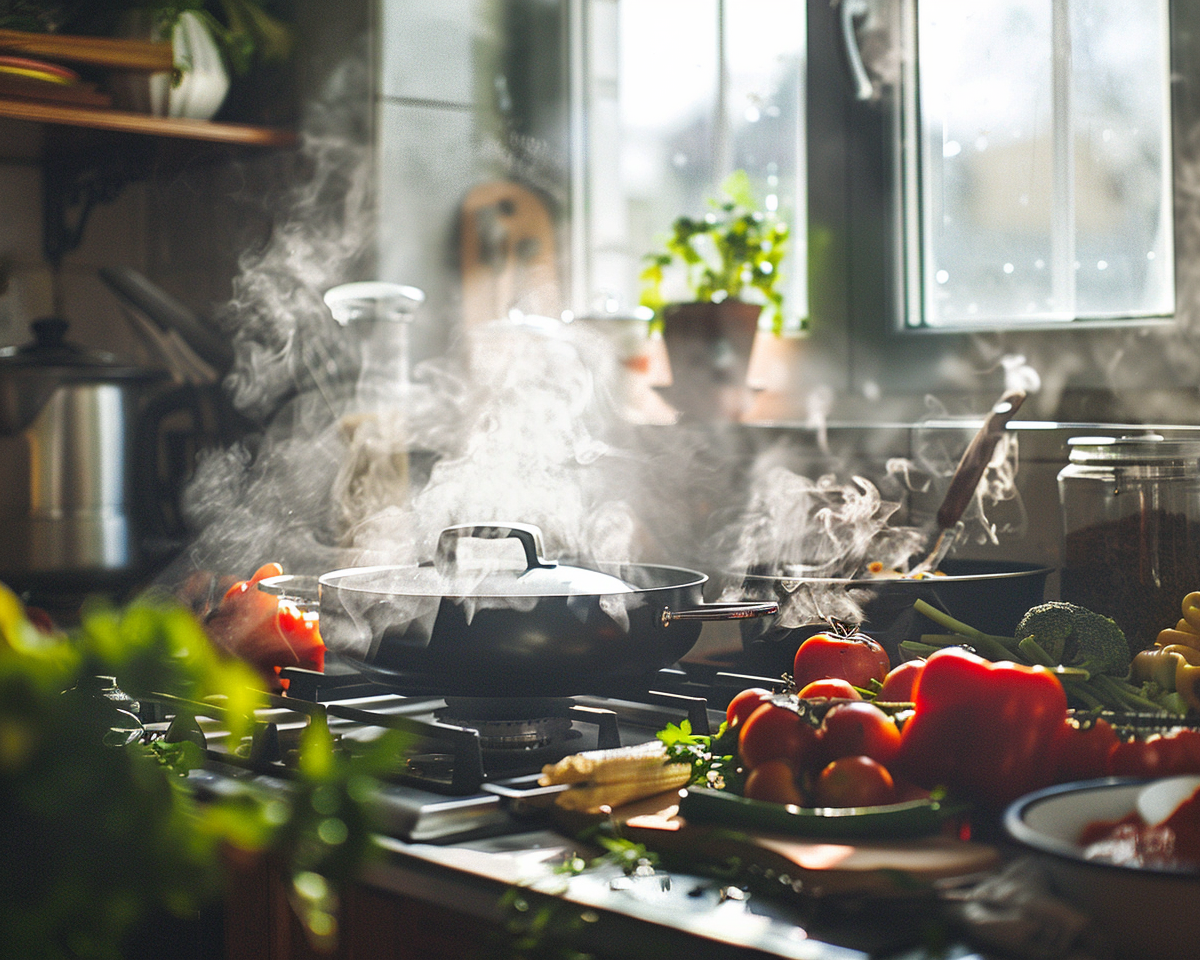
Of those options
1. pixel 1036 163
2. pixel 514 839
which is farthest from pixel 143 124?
pixel 514 839

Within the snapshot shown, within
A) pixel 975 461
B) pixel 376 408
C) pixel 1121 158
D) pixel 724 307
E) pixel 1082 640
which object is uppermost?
pixel 1121 158

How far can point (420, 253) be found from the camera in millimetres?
2180

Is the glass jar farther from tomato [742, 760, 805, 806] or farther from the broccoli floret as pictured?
tomato [742, 760, 805, 806]

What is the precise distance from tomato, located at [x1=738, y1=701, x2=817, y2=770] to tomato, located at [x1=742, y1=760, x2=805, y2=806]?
0.01 metres

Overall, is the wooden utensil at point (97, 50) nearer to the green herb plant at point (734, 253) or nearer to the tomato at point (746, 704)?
the green herb plant at point (734, 253)

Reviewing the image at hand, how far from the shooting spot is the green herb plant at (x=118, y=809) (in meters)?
0.32

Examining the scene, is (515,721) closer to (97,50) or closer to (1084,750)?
(1084,750)

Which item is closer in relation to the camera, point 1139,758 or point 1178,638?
point 1139,758

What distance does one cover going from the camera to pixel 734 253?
1898 millimetres

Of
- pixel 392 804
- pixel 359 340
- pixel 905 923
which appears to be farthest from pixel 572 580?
pixel 359 340

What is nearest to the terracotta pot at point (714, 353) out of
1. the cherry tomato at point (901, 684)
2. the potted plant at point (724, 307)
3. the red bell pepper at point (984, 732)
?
the potted plant at point (724, 307)

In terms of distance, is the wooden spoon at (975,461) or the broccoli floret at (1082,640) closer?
the broccoli floret at (1082,640)

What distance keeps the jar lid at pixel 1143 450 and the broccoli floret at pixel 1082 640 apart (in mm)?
187

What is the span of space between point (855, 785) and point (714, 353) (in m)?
1.15
